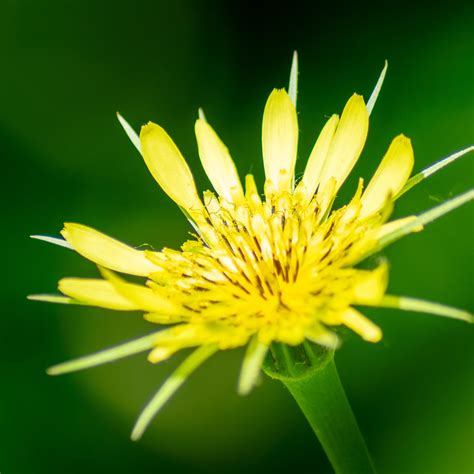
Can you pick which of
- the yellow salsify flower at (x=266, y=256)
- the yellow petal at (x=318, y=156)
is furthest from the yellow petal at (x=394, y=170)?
the yellow petal at (x=318, y=156)

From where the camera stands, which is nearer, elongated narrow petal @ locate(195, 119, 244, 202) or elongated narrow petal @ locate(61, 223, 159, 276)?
elongated narrow petal @ locate(61, 223, 159, 276)

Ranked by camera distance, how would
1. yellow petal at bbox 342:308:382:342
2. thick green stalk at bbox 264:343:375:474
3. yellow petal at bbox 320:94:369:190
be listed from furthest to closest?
yellow petal at bbox 320:94:369:190 → thick green stalk at bbox 264:343:375:474 → yellow petal at bbox 342:308:382:342

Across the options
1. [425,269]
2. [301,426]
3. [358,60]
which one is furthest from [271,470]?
[358,60]

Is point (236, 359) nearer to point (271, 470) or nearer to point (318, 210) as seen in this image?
point (271, 470)

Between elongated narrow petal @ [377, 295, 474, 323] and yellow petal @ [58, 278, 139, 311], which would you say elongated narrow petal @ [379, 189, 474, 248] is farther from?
yellow petal @ [58, 278, 139, 311]

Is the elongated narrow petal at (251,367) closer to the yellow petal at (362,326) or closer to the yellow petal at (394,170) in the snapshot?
the yellow petal at (362,326)

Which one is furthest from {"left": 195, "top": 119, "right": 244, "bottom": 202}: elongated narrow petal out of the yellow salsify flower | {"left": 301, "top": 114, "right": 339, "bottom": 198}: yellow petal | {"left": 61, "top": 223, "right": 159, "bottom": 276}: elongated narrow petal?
{"left": 61, "top": 223, "right": 159, "bottom": 276}: elongated narrow petal

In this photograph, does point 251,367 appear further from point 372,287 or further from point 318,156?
point 318,156

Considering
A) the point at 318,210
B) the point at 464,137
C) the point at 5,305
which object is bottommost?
the point at 318,210
